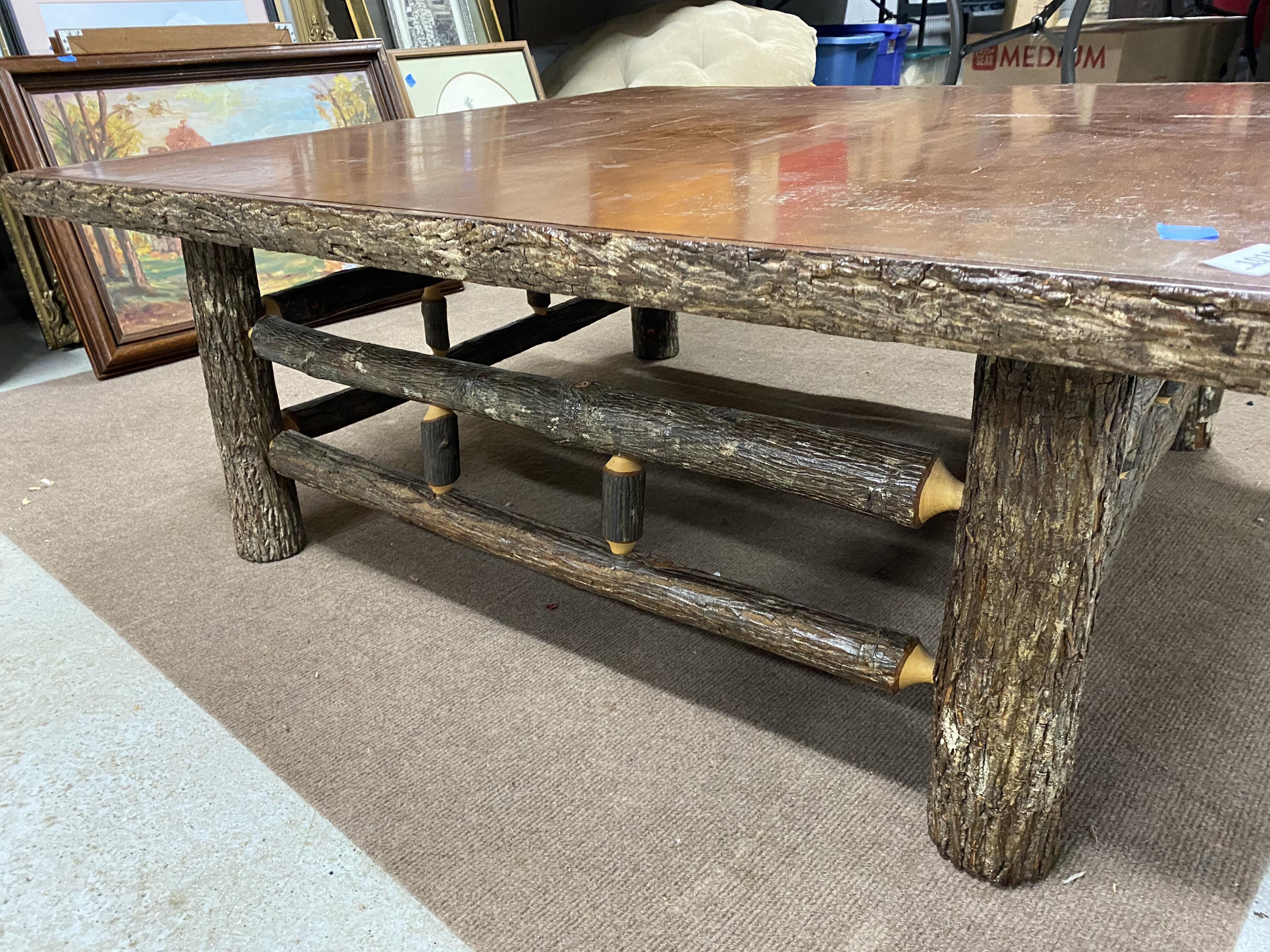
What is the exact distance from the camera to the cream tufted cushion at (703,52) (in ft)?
12.1

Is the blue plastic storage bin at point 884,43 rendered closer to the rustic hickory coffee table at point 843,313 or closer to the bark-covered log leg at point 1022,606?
the rustic hickory coffee table at point 843,313

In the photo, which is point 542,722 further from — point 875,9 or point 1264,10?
point 875,9

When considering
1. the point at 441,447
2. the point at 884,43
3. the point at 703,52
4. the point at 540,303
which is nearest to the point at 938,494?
the point at 441,447

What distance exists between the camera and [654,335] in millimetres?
2475

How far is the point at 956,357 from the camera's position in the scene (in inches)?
98.6

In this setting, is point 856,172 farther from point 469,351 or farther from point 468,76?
point 468,76

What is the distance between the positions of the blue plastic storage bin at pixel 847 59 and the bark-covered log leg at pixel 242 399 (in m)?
3.33

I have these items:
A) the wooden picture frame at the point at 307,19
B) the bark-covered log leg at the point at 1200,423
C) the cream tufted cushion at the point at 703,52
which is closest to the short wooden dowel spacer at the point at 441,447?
the bark-covered log leg at the point at 1200,423

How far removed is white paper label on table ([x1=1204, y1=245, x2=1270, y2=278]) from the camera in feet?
2.09

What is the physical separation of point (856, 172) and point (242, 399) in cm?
105

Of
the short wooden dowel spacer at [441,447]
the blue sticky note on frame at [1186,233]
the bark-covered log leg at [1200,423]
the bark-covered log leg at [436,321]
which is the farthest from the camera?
the bark-covered log leg at [436,321]

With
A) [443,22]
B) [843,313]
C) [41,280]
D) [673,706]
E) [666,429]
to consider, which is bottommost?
[673,706]

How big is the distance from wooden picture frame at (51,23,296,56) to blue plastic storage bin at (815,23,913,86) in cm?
239

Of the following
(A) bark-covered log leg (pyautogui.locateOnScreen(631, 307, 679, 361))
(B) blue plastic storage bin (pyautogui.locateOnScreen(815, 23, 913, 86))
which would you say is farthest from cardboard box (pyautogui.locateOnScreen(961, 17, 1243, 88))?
(A) bark-covered log leg (pyautogui.locateOnScreen(631, 307, 679, 361))
